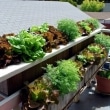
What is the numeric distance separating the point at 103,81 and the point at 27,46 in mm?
5497

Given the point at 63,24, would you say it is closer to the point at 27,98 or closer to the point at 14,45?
the point at 14,45

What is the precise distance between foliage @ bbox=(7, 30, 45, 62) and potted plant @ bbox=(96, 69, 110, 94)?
513 cm

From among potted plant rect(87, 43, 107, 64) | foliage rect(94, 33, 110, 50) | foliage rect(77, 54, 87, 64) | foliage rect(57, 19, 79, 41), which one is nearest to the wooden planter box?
foliage rect(57, 19, 79, 41)

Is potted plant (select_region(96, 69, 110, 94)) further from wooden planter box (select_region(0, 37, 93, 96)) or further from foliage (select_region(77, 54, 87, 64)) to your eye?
wooden planter box (select_region(0, 37, 93, 96))

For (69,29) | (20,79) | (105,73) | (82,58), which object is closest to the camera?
(20,79)

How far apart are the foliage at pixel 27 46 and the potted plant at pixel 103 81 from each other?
5.13 m

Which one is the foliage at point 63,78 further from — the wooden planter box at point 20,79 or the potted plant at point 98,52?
the potted plant at point 98,52

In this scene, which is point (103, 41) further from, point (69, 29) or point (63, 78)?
point (63, 78)

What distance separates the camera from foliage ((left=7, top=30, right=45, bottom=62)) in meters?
3.34

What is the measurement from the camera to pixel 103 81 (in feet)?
27.3

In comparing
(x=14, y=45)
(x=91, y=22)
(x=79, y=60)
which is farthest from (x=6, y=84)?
(x=91, y=22)

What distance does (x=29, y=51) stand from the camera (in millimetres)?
3434

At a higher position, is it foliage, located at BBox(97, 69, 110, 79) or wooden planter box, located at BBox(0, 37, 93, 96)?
wooden planter box, located at BBox(0, 37, 93, 96)

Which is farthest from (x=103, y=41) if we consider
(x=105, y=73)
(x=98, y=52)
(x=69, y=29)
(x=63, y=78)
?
(x=63, y=78)
